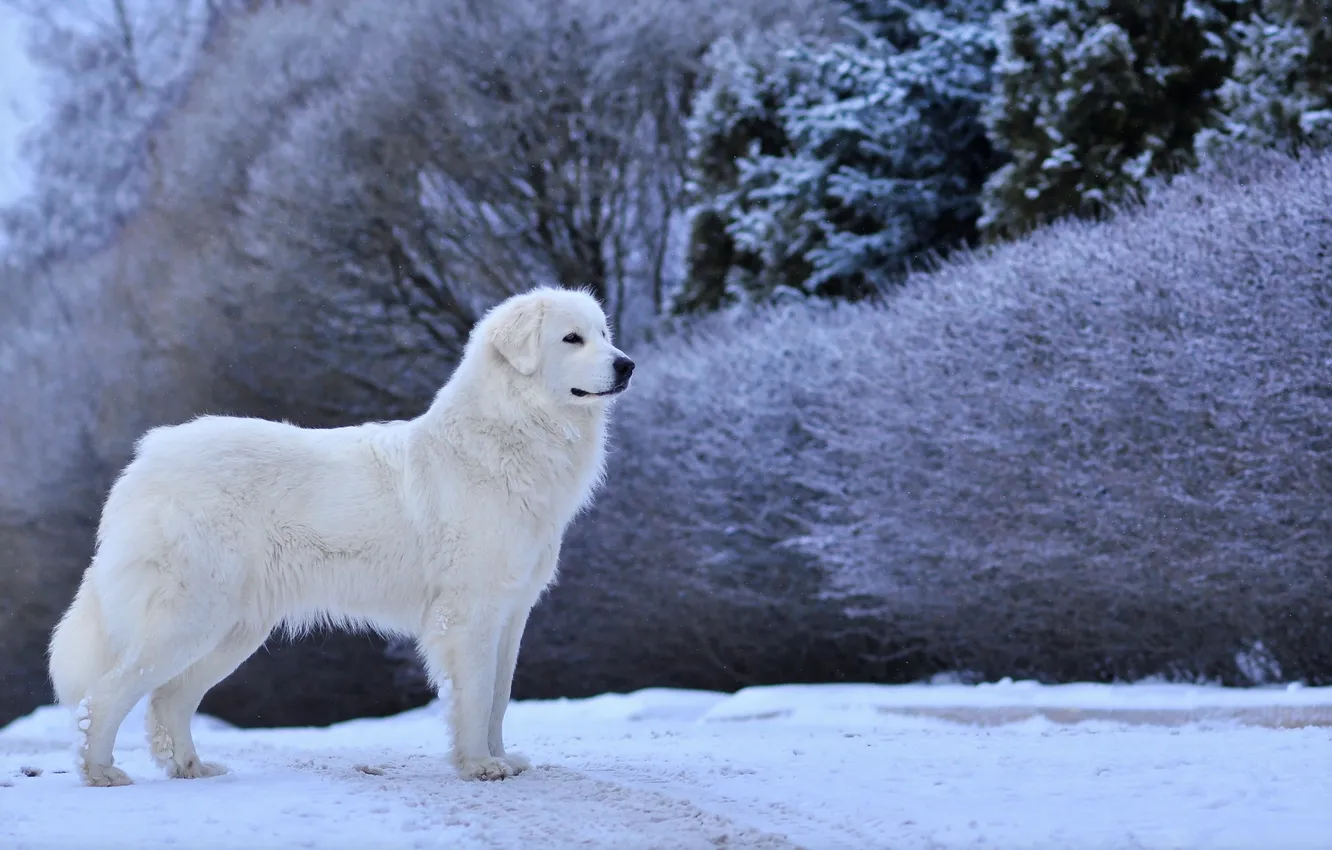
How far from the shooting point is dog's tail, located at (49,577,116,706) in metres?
5.15

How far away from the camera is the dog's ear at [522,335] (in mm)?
5551

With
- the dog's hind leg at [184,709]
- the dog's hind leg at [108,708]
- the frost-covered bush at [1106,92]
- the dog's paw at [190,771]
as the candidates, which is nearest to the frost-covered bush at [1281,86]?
the frost-covered bush at [1106,92]

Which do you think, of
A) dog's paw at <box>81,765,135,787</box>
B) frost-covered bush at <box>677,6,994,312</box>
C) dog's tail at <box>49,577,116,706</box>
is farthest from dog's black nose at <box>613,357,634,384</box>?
frost-covered bush at <box>677,6,994,312</box>

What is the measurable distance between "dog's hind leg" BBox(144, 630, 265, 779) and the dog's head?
1476mm

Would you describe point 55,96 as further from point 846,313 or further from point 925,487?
point 925,487

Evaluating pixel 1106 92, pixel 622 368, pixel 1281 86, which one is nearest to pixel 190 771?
pixel 622 368

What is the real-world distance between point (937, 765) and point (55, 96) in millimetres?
21462

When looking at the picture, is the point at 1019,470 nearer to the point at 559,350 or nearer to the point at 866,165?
the point at 559,350

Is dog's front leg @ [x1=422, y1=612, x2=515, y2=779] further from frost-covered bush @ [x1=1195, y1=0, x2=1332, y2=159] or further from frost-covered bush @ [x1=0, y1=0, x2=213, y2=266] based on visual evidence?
frost-covered bush @ [x1=0, y1=0, x2=213, y2=266]

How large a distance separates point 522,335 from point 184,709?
194 centimetres

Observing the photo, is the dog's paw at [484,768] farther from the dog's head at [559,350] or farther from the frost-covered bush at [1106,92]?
the frost-covered bush at [1106,92]

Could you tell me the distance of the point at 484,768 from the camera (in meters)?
5.28

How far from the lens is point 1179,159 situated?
13.2 m

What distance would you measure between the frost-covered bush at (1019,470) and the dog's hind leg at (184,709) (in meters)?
6.12
